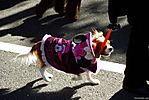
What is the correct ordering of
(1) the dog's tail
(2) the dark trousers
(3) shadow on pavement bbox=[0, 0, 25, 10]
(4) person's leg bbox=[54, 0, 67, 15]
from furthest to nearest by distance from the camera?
(3) shadow on pavement bbox=[0, 0, 25, 10] < (4) person's leg bbox=[54, 0, 67, 15] < (1) the dog's tail < (2) the dark trousers

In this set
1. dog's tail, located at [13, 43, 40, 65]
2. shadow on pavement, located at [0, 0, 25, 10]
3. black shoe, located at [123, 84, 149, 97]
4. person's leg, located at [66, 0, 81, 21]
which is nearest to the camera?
black shoe, located at [123, 84, 149, 97]

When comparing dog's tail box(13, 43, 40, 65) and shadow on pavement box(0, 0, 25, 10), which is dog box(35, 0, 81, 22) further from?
dog's tail box(13, 43, 40, 65)

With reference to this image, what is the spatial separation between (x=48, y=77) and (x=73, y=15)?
159cm

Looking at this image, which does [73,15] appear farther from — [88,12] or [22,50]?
[22,50]

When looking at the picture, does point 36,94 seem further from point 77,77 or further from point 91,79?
point 91,79

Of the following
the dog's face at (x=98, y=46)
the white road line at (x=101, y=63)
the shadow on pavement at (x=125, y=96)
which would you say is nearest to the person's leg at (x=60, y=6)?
the white road line at (x=101, y=63)

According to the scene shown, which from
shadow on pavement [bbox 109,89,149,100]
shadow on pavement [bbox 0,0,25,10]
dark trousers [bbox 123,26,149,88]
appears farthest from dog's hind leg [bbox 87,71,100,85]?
shadow on pavement [bbox 0,0,25,10]

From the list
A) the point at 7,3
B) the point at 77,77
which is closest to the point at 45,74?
the point at 77,77

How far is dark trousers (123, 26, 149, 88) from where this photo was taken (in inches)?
144

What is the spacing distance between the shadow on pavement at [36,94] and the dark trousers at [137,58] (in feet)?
1.88

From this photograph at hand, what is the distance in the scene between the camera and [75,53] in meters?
4.02

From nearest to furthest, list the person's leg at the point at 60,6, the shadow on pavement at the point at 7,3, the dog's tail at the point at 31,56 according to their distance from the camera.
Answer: the dog's tail at the point at 31,56 → the person's leg at the point at 60,6 → the shadow on pavement at the point at 7,3

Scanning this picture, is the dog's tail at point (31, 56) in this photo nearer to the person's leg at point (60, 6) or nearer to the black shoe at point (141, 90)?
the black shoe at point (141, 90)

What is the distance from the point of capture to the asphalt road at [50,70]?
4191 millimetres
